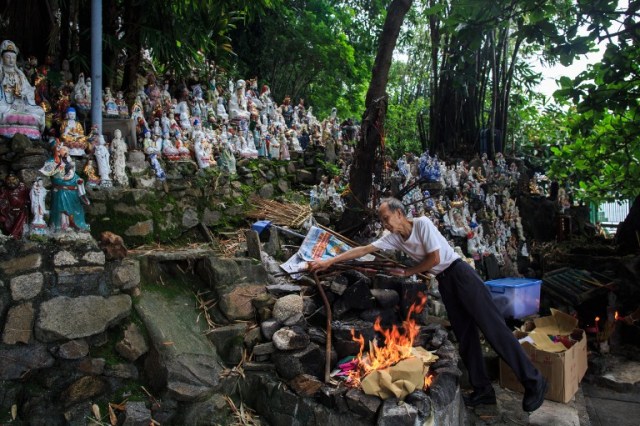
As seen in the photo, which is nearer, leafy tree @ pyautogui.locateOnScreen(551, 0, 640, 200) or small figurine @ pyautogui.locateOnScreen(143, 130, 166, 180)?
leafy tree @ pyautogui.locateOnScreen(551, 0, 640, 200)

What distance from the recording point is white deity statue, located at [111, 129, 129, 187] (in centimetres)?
553

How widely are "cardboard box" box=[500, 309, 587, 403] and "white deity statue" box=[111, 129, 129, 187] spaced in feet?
15.4

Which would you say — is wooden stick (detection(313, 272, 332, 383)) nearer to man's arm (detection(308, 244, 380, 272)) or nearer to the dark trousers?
man's arm (detection(308, 244, 380, 272))

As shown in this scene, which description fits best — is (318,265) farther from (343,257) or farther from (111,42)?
(111,42)

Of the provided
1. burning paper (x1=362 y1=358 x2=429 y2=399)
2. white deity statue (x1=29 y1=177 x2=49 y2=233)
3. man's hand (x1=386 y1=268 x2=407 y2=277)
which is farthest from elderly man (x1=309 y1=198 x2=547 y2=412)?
white deity statue (x1=29 y1=177 x2=49 y2=233)

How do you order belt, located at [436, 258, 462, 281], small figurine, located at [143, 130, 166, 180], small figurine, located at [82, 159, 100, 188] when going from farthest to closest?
1. small figurine, located at [143, 130, 166, 180]
2. small figurine, located at [82, 159, 100, 188]
3. belt, located at [436, 258, 462, 281]

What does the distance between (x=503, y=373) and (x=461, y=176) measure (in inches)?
235

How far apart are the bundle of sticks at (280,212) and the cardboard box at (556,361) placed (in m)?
3.08

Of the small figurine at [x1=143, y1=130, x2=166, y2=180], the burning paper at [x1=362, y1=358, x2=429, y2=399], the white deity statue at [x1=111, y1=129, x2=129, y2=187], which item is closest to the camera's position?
the burning paper at [x1=362, y1=358, x2=429, y2=399]

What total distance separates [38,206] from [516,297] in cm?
573

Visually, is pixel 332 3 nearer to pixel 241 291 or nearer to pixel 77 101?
pixel 77 101

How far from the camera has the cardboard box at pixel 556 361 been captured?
491 centimetres

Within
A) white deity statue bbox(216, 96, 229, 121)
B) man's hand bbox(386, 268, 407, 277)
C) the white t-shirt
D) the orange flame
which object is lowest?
the orange flame

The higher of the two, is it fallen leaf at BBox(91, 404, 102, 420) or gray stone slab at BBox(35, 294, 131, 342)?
gray stone slab at BBox(35, 294, 131, 342)
